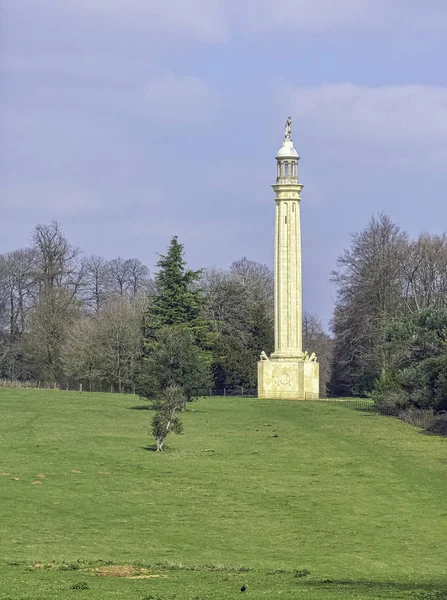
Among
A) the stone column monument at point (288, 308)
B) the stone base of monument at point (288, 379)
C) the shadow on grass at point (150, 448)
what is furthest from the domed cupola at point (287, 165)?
the shadow on grass at point (150, 448)

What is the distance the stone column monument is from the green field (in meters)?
22.2

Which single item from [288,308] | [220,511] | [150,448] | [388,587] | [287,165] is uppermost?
[287,165]

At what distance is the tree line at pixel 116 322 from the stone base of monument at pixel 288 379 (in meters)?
5.27

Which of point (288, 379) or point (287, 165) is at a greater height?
point (287, 165)

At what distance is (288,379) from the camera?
265ft

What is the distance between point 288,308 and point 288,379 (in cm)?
512

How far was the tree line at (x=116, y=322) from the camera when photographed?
89.2 m

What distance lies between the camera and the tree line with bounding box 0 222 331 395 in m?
89.2

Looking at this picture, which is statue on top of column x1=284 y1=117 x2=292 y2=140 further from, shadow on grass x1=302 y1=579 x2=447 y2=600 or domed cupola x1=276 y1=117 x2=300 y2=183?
shadow on grass x1=302 y1=579 x2=447 y2=600

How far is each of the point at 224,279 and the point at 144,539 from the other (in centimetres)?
7405

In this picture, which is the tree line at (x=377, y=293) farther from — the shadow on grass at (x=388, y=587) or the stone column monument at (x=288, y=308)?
the shadow on grass at (x=388, y=587)

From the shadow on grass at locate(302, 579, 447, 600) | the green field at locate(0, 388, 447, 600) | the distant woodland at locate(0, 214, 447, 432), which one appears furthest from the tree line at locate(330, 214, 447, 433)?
the shadow on grass at locate(302, 579, 447, 600)

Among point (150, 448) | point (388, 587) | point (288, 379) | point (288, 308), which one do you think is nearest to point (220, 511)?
point (388, 587)

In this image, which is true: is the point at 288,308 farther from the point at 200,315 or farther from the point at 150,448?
the point at 150,448
